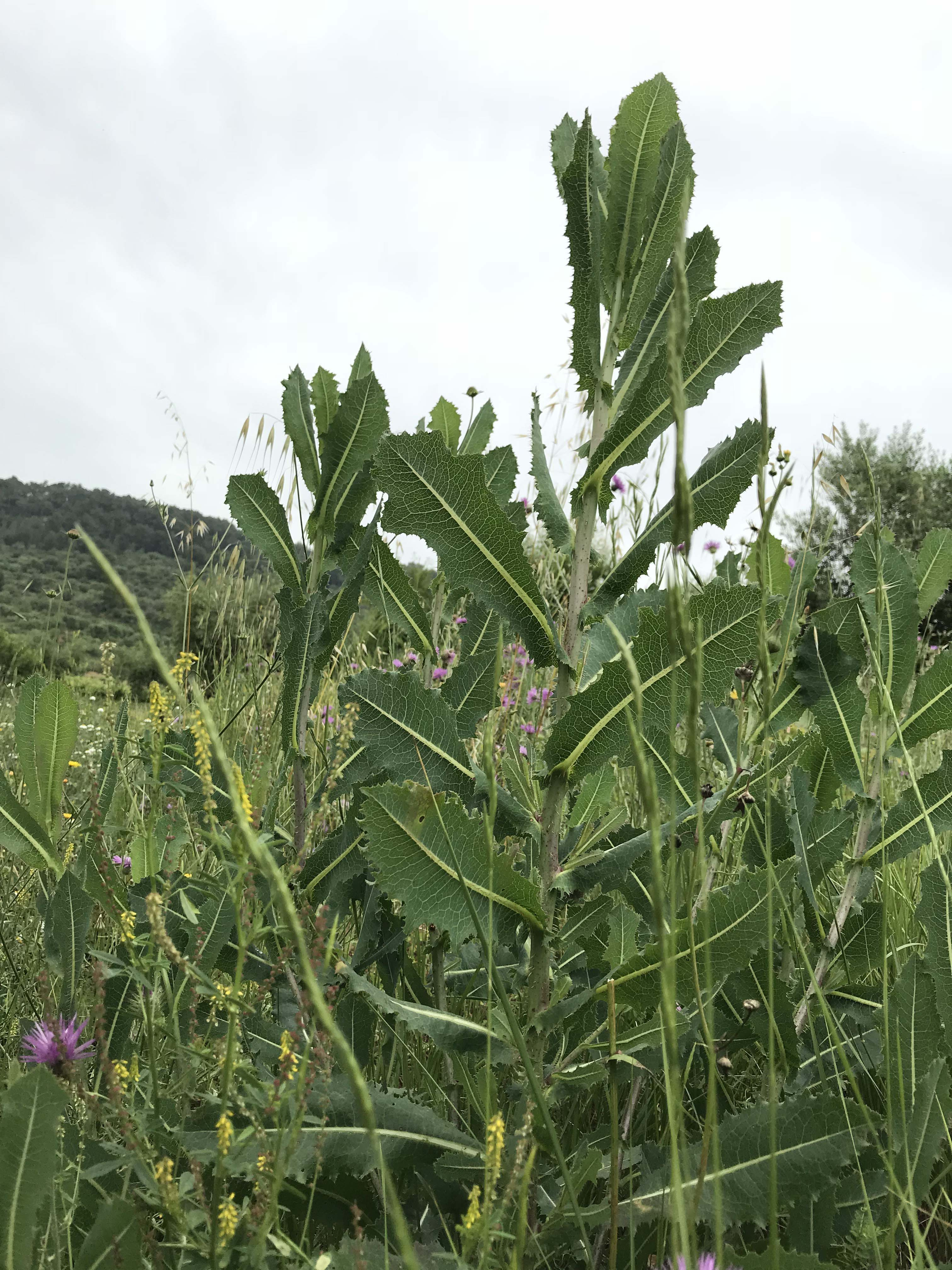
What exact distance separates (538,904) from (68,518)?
31792 millimetres

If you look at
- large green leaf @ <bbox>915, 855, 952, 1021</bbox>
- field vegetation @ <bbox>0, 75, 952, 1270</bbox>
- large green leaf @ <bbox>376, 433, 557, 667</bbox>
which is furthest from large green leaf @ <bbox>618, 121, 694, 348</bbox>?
large green leaf @ <bbox>915, 855, 952, 1021</bbox>

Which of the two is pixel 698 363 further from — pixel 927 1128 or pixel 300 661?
pixel 927 1128

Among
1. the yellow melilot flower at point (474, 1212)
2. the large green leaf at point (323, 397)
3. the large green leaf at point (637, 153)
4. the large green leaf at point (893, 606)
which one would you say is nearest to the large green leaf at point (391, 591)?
the large green leaf at point (323, 397)

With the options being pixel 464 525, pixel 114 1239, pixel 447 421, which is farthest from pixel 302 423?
pixel 114 1239

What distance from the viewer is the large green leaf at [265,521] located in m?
1.45

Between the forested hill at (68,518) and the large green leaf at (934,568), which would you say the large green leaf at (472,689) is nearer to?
the large green leaf at (934,568)

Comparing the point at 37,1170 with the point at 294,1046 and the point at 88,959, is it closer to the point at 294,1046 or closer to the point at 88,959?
the point at 294,1046

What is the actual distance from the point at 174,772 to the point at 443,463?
727 millimetres

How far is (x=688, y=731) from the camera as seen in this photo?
0.58 metres

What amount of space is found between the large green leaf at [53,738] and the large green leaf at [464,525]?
0.61 metres

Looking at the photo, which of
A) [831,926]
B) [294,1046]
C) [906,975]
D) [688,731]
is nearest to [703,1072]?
[831,926]

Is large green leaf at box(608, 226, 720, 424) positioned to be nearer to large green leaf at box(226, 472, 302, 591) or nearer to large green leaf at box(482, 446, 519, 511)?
large green leaf at box(482, 446, 519, 511)

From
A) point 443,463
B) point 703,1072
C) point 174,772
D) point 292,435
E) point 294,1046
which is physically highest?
point 292,435

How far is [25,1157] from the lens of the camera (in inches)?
30.7
